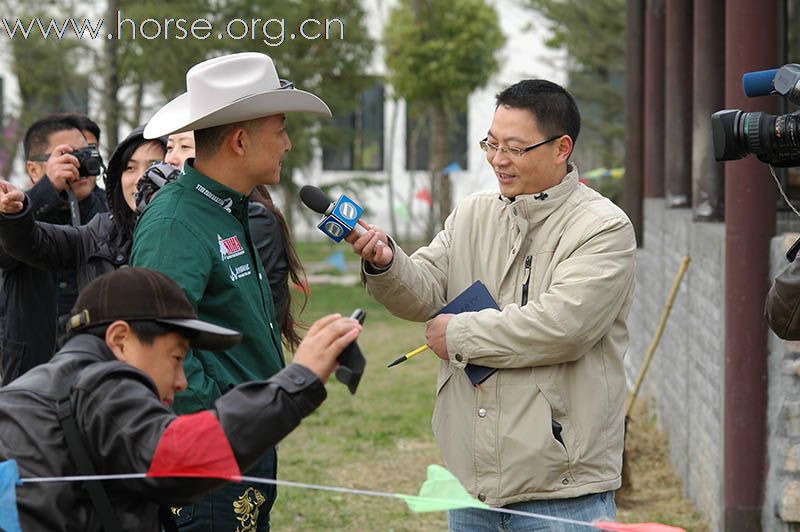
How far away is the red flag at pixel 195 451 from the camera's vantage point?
268 centimetres

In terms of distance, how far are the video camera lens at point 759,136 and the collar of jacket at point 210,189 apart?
1.37 metres

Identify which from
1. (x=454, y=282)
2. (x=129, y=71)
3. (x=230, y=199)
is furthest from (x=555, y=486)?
(x=129, y=71)

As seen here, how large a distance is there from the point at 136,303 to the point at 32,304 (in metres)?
2.66

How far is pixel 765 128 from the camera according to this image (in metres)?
3.57

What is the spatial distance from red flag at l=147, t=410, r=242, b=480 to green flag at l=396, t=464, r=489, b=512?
432 millimetres

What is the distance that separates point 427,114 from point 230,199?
2569 cm

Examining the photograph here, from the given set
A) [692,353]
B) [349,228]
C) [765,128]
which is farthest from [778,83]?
[692,353]

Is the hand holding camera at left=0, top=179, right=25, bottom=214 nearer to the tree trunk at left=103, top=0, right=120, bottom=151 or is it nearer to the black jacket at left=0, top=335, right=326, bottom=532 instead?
the black jacket at left=0, top=335, right=326, bottom=532

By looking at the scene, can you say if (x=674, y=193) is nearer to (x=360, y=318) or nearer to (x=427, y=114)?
(x=360, y=318)

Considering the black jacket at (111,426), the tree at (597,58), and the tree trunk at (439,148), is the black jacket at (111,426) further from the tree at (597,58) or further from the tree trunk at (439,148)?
the tree trunk at (439,148)

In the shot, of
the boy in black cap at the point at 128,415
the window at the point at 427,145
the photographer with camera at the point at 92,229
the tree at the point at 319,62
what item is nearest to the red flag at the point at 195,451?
the boy in black cap at the point at 128,415

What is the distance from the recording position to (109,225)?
503 cm

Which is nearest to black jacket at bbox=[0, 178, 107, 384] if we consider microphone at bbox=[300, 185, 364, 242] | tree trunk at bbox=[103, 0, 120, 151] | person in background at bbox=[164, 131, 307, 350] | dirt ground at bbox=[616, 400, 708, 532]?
person in background at bbox=[164, 131, 307, 350]

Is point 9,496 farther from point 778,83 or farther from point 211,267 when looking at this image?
point 778,83
